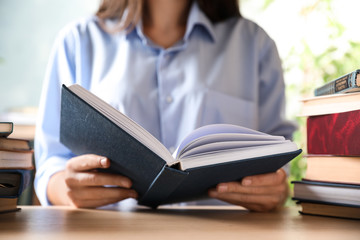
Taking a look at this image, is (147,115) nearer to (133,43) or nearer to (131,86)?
(131,86)

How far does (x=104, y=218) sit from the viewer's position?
0.69 meters

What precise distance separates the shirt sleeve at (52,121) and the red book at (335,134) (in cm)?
68

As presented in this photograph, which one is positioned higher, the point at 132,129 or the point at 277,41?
the point at 277,41

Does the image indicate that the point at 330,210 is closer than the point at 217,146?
No

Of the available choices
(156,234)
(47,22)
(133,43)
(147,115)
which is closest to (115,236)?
(156,234)

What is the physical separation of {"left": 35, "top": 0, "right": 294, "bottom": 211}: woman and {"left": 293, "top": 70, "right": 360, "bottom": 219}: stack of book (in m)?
0.51

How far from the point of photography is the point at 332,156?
726mm

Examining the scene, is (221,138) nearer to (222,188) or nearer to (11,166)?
(222,188)

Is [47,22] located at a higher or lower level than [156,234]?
higher

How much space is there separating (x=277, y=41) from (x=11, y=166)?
2.31m

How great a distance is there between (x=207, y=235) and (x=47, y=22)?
263 cm

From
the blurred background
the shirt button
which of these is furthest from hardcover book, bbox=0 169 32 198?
the blurred background

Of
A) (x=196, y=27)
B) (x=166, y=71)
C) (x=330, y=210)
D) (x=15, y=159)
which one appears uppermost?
(x=196, y=27)

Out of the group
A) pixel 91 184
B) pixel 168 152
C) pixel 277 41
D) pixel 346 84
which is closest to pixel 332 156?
pixel 346 84
